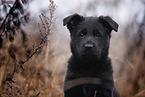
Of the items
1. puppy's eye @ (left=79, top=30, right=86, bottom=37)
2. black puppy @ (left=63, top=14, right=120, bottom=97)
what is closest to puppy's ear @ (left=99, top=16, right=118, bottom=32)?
black puppy @ (left=63, top=14, right=120, bottom=97)

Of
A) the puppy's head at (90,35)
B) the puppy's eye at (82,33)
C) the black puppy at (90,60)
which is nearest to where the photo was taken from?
the black puppy at (90,60)

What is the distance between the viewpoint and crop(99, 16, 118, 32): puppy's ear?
9.69ft

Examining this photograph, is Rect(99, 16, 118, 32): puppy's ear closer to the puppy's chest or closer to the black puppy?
the black puppy

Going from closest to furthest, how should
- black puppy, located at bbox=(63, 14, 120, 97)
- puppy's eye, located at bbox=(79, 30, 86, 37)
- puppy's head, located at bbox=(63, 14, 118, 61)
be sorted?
black puppy, located at bbox=(63, 14, 120, 97)
puppy's head, located at bbox=(63, 14, 118, 61)
puppy's eye, located at bbox=(79, 30, 86, 37)

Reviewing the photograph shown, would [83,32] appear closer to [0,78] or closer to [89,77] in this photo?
[89,77]

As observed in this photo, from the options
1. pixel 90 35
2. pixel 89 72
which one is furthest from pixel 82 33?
pixel 89 72

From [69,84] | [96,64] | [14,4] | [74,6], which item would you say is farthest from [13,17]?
[74,6]

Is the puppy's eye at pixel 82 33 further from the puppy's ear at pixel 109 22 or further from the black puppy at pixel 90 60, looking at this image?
the puppy's ear at pixel 109 22

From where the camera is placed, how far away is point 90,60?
9.99 feet

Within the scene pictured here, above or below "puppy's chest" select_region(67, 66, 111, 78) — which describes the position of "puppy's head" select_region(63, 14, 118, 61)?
above

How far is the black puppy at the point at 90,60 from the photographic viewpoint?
109 inches

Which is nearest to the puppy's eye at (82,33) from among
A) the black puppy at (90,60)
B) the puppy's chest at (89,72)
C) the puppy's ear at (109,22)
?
the black puppy at (90,60)

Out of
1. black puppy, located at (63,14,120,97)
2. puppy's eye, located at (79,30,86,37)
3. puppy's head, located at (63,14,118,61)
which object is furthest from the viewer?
puppy's eye, located at (79,30,86,37)

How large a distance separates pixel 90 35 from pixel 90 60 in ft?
1.35
